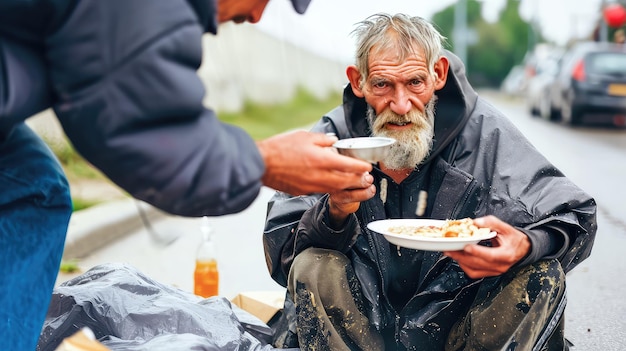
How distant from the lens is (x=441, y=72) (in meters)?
3.46

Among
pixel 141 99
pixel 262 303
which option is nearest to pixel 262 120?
pixel 262 303

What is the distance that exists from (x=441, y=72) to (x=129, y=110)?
1.89 meters

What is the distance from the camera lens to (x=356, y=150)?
7.97 feet

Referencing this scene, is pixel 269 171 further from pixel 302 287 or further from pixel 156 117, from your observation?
pixel 302 287

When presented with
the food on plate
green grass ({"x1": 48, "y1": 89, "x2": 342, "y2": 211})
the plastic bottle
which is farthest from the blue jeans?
green grass ({"x1": 48, "y1": 89, "x2": 342, "y2": 211})

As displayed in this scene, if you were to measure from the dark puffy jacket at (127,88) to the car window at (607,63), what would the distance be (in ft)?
51.7

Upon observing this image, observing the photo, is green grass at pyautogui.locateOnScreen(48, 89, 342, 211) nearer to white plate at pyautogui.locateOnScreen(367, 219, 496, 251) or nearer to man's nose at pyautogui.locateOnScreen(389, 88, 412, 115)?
man's nose at pyautogui.locateOnScreen(389, 88, 412, 115)

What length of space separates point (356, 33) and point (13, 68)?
198cm

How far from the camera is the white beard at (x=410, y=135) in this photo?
3.26 m

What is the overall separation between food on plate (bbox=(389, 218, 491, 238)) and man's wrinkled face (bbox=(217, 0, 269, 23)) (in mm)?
1004

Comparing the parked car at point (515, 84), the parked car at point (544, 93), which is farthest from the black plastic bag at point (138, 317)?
the parked car at point (515, 84)

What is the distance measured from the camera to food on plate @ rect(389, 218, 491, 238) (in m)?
2.74

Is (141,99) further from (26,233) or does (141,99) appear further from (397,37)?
(397,37)

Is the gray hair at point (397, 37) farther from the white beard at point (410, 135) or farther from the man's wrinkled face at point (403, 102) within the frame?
the white beard at point (410, 135)
